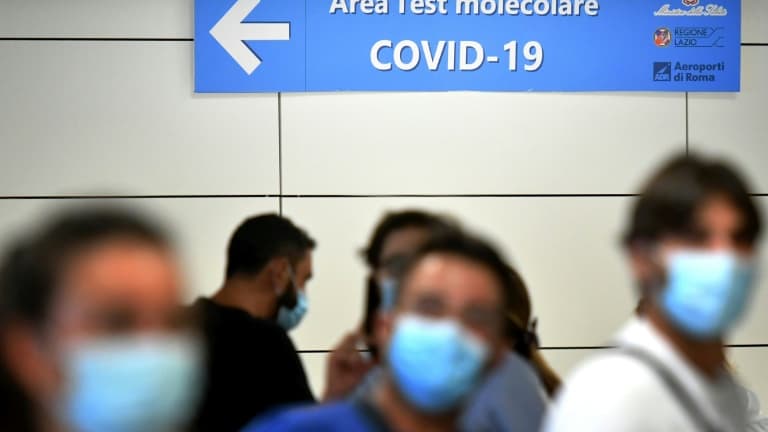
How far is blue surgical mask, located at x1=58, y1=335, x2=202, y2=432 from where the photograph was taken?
1058 mm

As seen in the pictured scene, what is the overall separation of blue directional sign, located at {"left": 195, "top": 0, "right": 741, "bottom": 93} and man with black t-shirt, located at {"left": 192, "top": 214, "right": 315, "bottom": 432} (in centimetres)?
118

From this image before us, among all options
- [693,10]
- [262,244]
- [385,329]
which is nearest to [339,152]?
[262,244]

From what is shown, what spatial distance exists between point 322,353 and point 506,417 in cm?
211

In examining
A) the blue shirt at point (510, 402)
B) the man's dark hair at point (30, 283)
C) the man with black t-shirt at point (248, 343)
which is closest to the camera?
the man's dark hair at point (30, 283)

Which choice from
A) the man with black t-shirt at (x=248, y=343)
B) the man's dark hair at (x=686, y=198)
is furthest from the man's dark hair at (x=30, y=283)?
the man with black t-shirt at (x=248, y=343)

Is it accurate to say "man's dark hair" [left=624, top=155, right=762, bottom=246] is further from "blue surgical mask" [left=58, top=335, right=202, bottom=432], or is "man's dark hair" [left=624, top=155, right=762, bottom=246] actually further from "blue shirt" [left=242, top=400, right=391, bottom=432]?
"blue surgical mask" [left=58, top=335, right=202, bottom=432]

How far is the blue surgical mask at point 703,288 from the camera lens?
1.46 metres

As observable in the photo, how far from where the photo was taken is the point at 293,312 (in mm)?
3129

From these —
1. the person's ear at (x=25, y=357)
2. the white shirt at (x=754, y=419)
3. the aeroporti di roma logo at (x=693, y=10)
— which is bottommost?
the white shirt at (x=754, y=419)

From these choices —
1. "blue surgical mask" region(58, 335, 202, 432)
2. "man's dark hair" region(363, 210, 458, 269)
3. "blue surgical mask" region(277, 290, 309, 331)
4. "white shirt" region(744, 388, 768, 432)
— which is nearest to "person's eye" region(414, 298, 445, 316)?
"blue surgical mask" region(58, 335, 202, 432)

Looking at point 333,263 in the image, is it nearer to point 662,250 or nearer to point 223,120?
point 223,120

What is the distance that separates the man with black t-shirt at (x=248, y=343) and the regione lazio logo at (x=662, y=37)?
1940 millimetres

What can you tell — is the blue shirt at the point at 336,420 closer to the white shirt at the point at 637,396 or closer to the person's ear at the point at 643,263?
the white shirt at the point at 637,396

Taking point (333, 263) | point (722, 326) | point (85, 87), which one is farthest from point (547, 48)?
point (722, 326)
